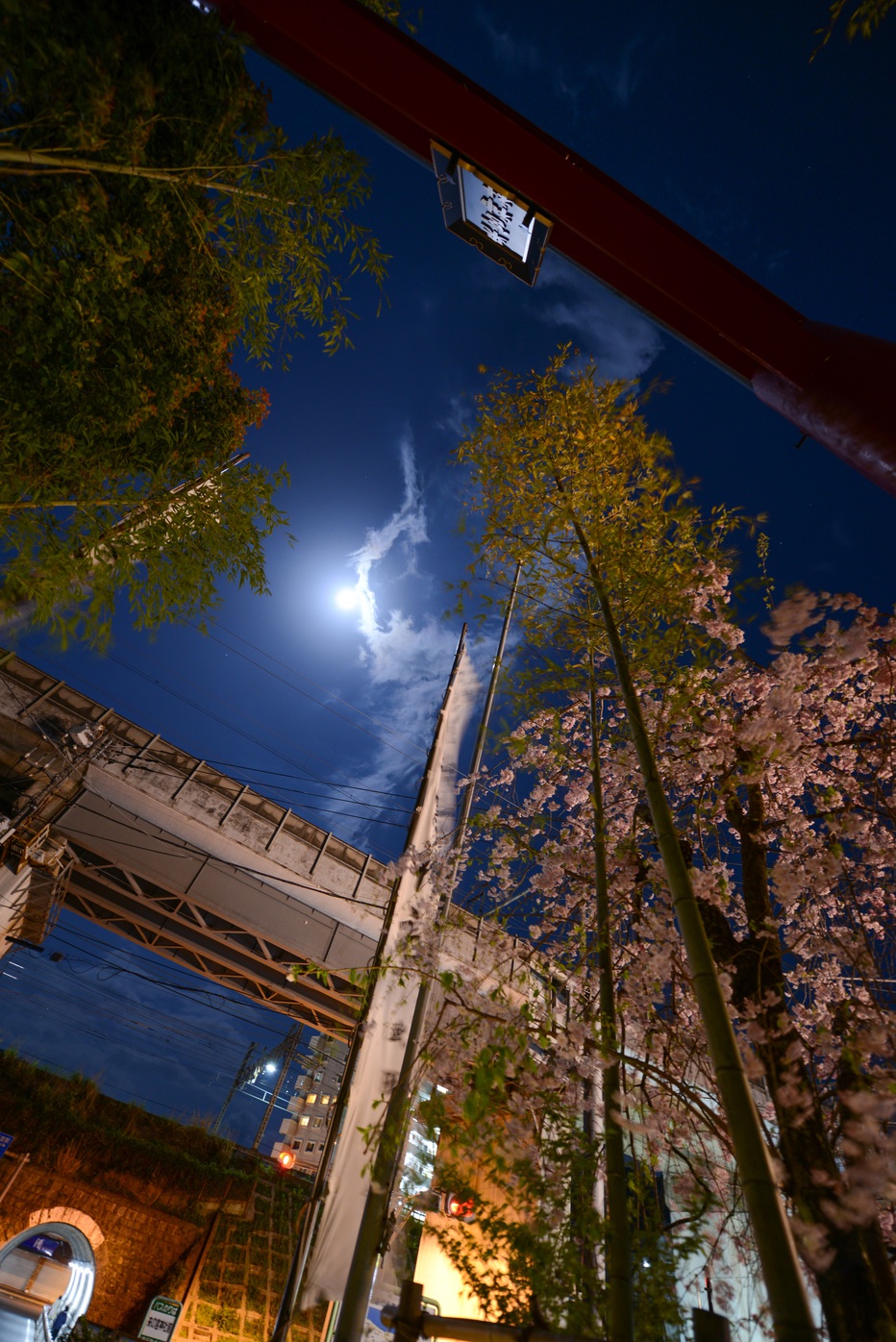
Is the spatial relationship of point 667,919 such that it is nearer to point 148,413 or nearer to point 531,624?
point 531,624

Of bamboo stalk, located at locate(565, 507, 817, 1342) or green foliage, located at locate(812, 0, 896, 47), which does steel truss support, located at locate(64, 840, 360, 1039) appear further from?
green foliage, located at locate(812, 0, 896, 47)

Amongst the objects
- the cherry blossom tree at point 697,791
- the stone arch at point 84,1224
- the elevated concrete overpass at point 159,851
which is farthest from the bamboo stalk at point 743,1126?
the stone arch at point 84,1224

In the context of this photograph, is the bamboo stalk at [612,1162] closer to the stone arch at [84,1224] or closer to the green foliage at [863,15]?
the green foliage at [863,15]

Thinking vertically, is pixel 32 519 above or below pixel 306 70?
below

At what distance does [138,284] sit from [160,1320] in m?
17.9

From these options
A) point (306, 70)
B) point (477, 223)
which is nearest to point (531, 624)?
point (477, 223)

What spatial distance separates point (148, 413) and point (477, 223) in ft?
9.87

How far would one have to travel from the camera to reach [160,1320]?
11.8 meters

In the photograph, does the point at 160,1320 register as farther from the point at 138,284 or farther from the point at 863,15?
the point at 863,15

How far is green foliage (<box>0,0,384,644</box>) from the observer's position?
3.64m

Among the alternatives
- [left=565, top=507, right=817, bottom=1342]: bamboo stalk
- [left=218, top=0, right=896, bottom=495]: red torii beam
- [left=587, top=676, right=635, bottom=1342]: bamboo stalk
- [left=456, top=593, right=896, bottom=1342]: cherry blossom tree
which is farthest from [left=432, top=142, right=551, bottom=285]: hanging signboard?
[left=565, top=507, right=817, bottom=1342]: bamboo stalk

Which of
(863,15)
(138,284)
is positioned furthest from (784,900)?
(138,284)

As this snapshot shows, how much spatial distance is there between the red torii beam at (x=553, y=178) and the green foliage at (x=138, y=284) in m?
0.42

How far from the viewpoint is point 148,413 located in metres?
4.87
